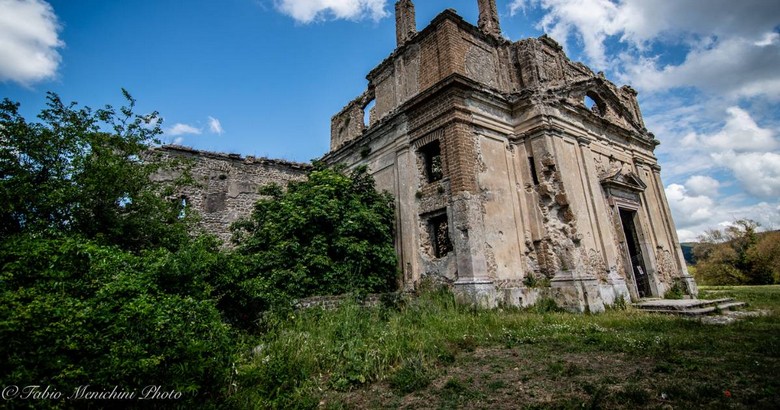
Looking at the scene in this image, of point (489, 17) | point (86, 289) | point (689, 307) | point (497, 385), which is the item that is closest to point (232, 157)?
point (489, 17)

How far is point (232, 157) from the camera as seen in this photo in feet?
50.4

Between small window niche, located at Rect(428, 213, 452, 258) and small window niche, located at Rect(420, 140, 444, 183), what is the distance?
136 centimetres

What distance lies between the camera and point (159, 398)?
326cm

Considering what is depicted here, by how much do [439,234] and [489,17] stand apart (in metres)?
8.18

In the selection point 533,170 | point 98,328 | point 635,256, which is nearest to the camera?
point 98,328

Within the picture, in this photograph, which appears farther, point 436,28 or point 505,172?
point 436,28

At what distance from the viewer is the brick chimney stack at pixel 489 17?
1221cm

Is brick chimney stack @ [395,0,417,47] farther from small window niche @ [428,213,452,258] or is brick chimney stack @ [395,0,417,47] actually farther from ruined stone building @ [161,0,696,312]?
small window niche @ [428,213,452,258]

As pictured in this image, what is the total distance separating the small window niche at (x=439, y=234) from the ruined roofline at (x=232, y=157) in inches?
364

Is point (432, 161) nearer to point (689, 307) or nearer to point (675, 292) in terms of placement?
point (689, 307)

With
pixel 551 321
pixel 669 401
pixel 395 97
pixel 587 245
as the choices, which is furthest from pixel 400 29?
pixel 669 401

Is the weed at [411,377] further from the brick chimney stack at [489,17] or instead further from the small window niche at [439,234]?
the brick chimney stack at [489,17]

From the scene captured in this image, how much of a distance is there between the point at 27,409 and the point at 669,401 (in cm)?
540

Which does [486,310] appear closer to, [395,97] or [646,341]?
[646,341]
